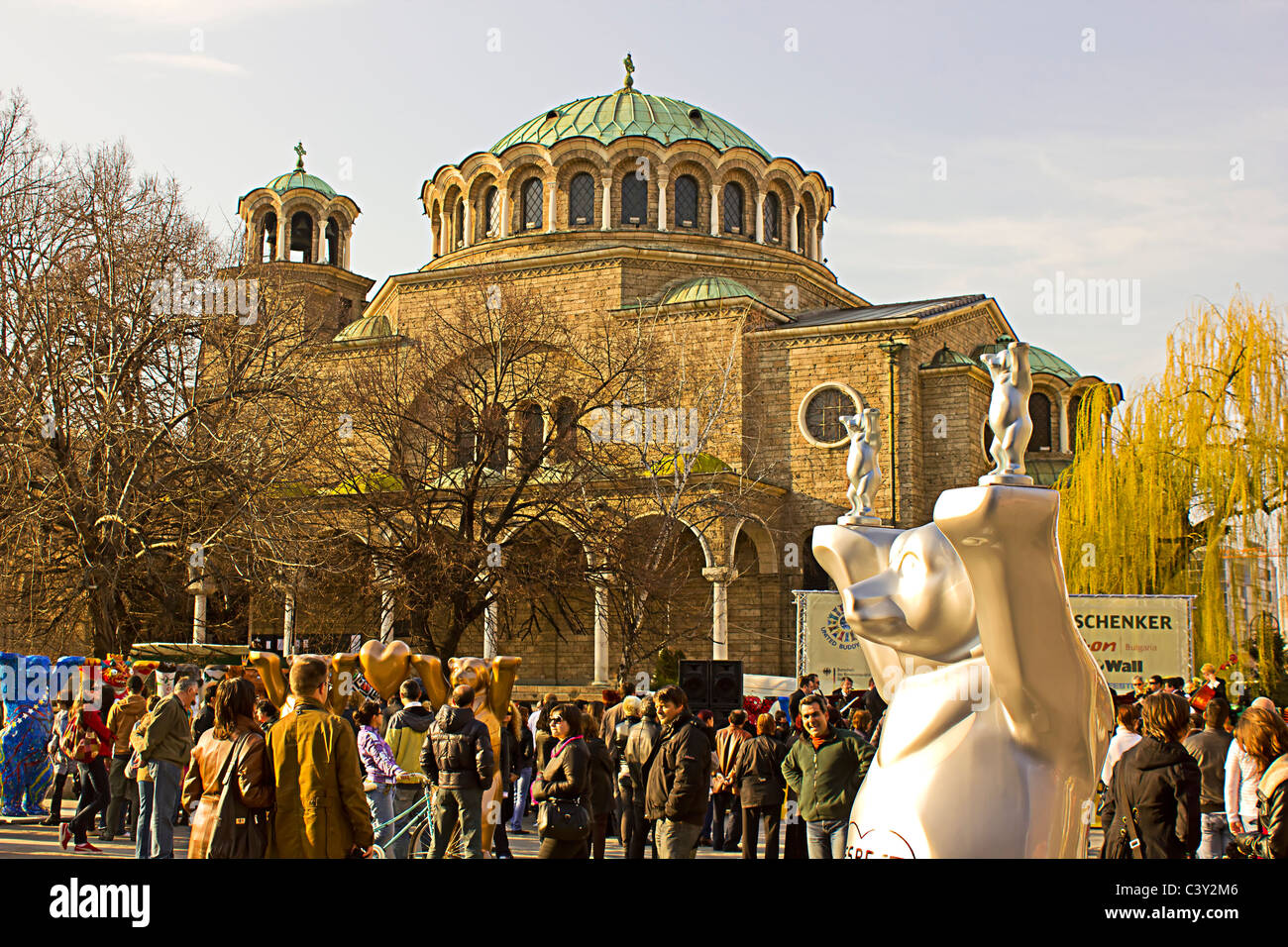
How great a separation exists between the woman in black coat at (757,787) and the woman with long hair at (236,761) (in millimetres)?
4641

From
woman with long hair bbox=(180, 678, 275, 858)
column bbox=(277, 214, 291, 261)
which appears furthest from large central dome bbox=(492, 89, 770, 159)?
woman with long hair bbox=(180, 678, 275, 858)

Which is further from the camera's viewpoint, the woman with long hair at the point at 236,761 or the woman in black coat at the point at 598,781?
the woman in black coat at the point at 598,781

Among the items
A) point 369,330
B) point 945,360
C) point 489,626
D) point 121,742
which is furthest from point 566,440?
point 121,742

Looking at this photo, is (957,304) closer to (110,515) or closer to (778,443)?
(778,443)

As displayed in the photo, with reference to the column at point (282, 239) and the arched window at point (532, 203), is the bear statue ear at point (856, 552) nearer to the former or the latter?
the arched window at point (532, 203)

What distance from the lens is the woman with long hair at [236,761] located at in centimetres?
603

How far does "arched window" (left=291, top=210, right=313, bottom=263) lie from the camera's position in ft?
141

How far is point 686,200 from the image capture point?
36.7 metres

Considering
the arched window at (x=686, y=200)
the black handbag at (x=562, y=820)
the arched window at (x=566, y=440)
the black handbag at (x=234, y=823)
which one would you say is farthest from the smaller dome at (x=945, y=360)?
the black handbag at (x=234, y=823)

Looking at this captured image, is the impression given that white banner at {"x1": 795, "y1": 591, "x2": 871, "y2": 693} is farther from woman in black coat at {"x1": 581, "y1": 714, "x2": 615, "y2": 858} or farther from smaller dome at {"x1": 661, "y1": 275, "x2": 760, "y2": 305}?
smaller dome at {"x1": 661, "y1": 275, "x2": 760, "y2": 305}

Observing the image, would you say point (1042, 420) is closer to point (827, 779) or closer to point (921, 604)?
point (827, 779)

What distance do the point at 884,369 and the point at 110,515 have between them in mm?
17836
